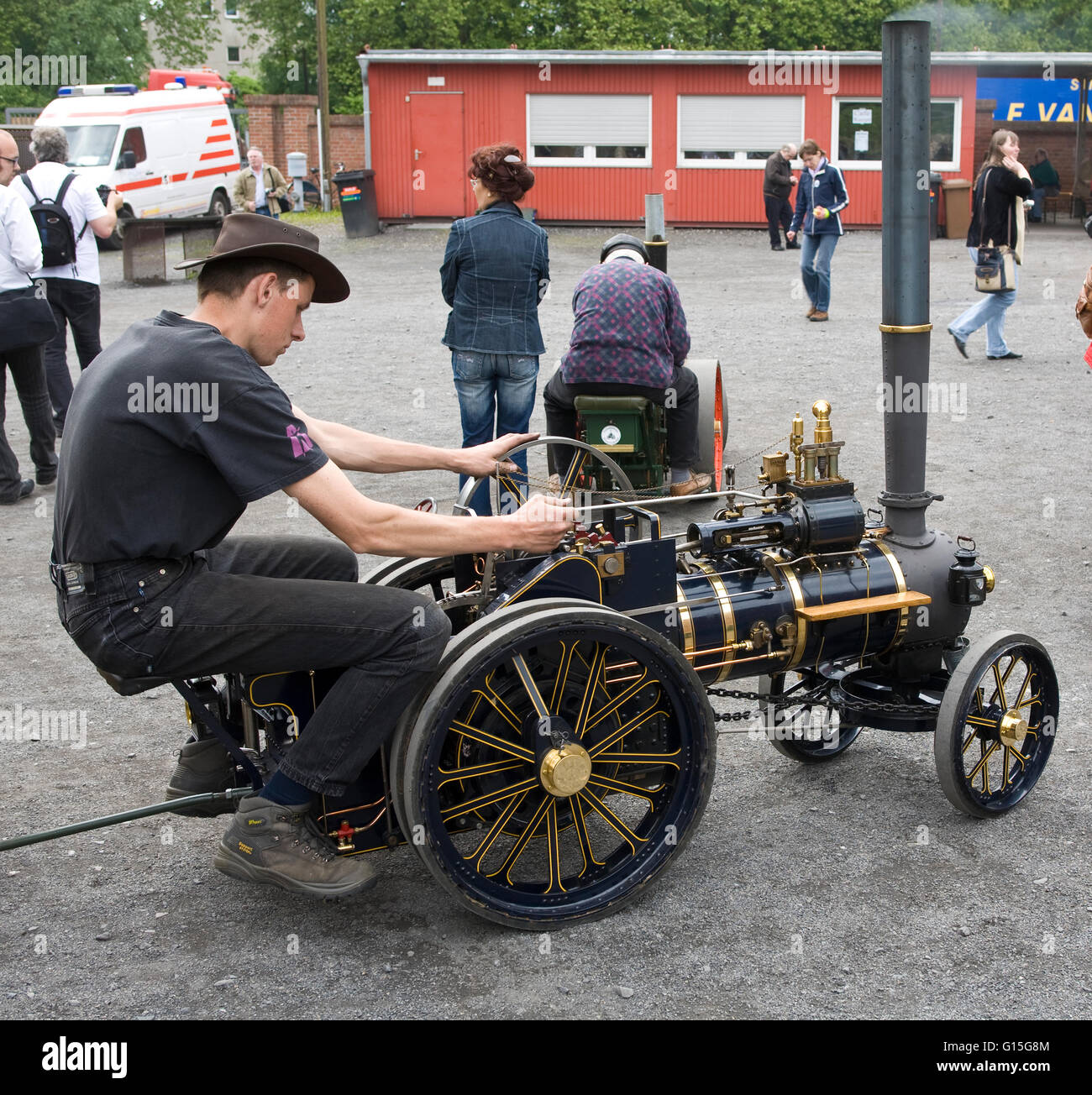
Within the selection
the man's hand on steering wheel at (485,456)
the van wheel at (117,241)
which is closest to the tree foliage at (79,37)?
the van wheel at (117,241)

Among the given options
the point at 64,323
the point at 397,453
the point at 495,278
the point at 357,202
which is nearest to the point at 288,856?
the point at 397,453

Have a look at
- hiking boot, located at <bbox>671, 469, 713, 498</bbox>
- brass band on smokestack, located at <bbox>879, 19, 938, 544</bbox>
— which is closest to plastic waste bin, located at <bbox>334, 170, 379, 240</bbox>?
hiking boot, located at <bbox>671, 469, 713, 498</bbox>

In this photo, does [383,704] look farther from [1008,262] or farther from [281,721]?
[1008,262]

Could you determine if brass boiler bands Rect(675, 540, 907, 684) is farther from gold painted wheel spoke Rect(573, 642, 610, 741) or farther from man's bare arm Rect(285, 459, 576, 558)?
man's bare arm Rect(285, 459, 576, 558)

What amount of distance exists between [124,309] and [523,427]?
35.1 ft

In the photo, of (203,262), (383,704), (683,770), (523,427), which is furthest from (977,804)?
(523,427)

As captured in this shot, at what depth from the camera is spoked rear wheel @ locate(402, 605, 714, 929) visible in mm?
3295

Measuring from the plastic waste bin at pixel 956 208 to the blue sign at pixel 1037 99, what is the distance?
672 centimetres

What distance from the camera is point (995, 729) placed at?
405 cm

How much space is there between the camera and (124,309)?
16.1 metres

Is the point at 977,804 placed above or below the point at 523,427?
below

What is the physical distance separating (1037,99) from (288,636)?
98.0ft

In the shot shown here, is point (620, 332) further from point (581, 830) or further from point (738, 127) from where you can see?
point (738, 127)

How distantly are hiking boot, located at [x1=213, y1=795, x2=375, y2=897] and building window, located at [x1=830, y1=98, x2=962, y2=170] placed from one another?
23759 millimetres
